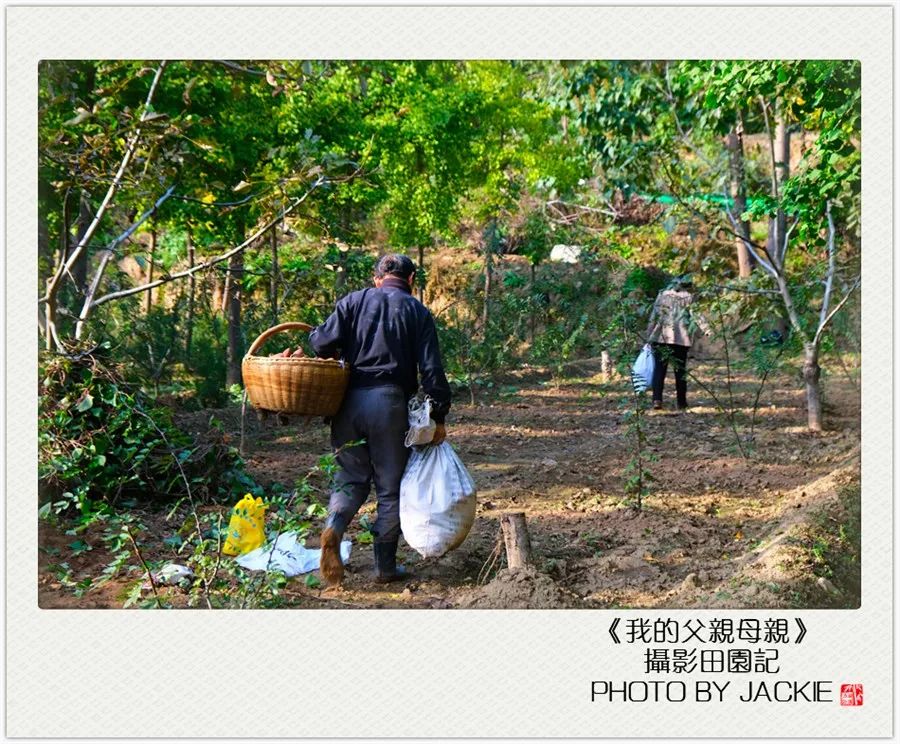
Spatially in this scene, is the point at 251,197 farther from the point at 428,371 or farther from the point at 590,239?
the point at 590,239

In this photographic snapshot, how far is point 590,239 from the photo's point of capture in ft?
69.7

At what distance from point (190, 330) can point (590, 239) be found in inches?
466

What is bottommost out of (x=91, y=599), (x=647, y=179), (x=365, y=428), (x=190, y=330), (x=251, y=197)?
(x=91, y=599)

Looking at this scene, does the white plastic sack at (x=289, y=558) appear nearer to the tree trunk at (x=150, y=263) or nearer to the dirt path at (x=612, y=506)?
the dirt path at (x=612, y=506)

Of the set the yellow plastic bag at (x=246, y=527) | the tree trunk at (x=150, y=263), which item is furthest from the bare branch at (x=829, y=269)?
the yellow plastic bag at (x=246, y=527)

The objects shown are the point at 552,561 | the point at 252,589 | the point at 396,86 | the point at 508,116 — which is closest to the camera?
the point at 252,589

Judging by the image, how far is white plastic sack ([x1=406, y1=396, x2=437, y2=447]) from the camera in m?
5.37

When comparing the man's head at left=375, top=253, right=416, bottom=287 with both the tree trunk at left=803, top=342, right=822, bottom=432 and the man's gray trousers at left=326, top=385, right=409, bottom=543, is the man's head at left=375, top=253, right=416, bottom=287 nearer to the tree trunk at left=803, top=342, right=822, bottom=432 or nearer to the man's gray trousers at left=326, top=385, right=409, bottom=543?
the man's gray trousers at left=326, top=385, right=409, bottom=543

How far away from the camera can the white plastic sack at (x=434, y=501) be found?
5.43 meters

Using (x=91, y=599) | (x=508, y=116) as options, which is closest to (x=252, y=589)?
(x=91, y=599)

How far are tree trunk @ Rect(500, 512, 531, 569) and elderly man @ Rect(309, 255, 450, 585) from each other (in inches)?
23.7

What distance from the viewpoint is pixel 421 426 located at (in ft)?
17.6

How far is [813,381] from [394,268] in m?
5.51

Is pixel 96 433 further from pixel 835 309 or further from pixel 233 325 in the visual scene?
pixel 835 309
